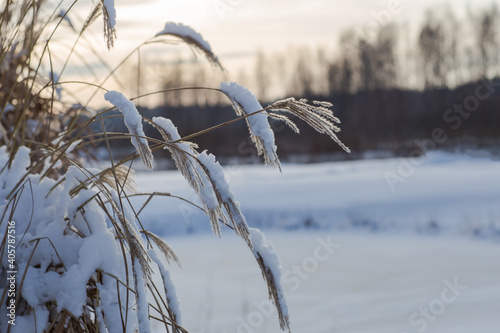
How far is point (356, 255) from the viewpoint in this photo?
493 cm

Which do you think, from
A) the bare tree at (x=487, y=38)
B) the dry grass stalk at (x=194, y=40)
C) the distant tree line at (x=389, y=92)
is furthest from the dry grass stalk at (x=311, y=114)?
the bare tree at (x=487, y=38)

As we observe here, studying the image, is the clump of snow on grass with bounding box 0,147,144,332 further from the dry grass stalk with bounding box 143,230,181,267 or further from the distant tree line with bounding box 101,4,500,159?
the distant tree line with bounding box 101,4,500,159

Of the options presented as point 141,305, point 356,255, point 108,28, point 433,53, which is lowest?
point 356,255

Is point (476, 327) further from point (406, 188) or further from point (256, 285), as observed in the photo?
point (406, 188)

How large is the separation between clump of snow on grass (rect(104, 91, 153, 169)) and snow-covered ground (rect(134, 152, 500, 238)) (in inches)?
204

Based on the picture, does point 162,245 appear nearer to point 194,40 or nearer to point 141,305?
point 141,305

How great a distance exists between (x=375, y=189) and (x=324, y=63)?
107ft

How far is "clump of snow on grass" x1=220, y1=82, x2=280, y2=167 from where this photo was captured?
91cm

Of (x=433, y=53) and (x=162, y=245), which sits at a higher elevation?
(x=433, y=53)

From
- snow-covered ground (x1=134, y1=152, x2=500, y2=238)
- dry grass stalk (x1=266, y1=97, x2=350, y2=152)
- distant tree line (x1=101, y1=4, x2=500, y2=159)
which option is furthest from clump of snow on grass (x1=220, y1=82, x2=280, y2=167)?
distant tree line (x1=101, y1=4, x2=500, y2=159)

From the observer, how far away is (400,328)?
290 cm

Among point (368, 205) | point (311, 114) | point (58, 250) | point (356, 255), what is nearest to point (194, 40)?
point (311, 114)

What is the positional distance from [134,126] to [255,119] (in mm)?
221

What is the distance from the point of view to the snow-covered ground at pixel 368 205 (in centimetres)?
605
